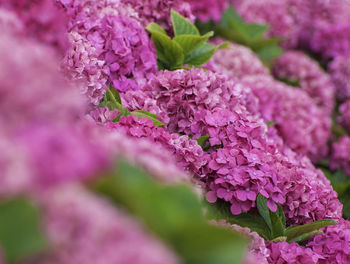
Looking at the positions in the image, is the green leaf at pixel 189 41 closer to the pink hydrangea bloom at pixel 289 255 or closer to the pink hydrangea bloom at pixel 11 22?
the pink hydrangea bloom at pixel 289 255

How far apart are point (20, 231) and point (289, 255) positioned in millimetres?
720

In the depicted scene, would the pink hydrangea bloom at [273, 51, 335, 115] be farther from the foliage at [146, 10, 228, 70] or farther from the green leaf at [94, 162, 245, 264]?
the green leaf at [94, 162, 245, 264]

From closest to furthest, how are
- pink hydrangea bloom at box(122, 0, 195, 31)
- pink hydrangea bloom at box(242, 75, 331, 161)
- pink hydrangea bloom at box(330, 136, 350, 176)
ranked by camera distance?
pink hydrangea bloom at box(122, 0, 195, 31), pink hydrangea bloom at box(242, 75, 331, 161), pink hydrangea bloom at box(330, 136, 350, 176)

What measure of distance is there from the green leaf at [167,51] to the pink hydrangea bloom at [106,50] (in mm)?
40

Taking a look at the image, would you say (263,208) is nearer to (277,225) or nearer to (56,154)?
(277,225)

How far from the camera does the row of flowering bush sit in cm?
38

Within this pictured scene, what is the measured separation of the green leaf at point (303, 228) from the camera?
1043 millimetres

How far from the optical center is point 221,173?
3.40 ft

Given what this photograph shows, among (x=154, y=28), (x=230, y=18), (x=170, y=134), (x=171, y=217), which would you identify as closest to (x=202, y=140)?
(x=170, y=134)

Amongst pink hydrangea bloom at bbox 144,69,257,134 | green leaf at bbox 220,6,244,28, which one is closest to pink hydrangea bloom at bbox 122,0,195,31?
pink hydrangea bloom at bbox 144,69,257,134

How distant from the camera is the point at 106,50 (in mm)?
1200

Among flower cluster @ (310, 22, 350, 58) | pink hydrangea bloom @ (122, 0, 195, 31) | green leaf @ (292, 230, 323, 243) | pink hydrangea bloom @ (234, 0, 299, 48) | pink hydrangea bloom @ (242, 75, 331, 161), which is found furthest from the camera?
flower cluster @ (310, 22, 350, 58)

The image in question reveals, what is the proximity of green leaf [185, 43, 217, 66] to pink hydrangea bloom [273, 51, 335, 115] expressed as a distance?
88cm

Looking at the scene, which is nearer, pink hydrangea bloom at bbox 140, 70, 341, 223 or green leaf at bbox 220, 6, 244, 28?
pink hydrangea bloom at bbox 140, 70, 341, 223
